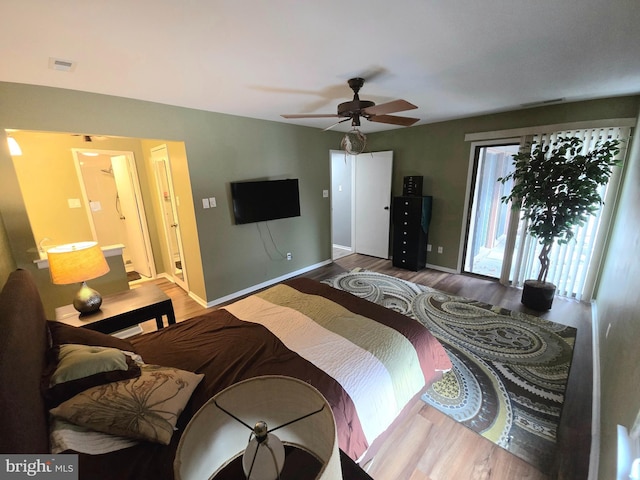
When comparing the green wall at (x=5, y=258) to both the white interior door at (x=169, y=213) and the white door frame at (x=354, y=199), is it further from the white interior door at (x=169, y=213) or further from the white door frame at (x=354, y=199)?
the white door frame at (x=354, y=199)

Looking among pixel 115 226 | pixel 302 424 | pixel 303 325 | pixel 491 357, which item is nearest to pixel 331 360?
pixel 303 325

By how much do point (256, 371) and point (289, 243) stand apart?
9.33 feet

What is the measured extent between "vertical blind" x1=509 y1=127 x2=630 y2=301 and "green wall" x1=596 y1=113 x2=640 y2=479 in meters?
0.16

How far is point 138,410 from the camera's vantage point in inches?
35.9

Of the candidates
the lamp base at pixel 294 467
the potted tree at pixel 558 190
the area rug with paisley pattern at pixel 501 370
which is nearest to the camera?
the lamp base at pixel 294 467

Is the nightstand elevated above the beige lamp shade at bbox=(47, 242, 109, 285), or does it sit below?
→ below

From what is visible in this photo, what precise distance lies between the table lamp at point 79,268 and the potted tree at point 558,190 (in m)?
4.02

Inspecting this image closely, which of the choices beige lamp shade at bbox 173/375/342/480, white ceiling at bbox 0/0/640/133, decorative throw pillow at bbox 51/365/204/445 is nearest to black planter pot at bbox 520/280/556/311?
white ceiling at bbox 0/0/640/133

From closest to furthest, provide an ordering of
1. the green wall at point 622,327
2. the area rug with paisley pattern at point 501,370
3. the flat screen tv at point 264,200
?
the green wall at point 622,327 → the area rug with paisley pattern at point 501,370 → the flat screen tv at point 264,200

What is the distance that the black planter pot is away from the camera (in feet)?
9.43

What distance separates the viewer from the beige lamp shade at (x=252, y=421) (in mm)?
530

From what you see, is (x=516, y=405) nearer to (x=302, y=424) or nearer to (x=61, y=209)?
(x=302, y=424)

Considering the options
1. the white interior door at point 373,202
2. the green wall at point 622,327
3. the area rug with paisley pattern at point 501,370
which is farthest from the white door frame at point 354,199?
the green wall at point 622,327

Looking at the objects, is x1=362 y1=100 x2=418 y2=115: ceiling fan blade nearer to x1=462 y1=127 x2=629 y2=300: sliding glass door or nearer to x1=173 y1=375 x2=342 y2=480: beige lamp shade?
x1=173 y1=375 x2=342 y2=480: beige lamp shade
